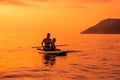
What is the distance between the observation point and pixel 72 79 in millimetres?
22422

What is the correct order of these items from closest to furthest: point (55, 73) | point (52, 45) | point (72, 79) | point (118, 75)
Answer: point (72, 79) < point (118, 75) < point (55, 73) < point (52, 45)

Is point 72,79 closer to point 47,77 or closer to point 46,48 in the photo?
point 47,77

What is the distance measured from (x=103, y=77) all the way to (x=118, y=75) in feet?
5.20

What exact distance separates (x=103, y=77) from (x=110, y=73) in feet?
7.57

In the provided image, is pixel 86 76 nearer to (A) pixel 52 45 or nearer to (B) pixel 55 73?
(B) pixel 55 73

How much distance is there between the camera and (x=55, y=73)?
83.7 ft

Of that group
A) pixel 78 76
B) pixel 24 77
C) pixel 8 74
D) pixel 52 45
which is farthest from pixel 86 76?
pixel 52 45

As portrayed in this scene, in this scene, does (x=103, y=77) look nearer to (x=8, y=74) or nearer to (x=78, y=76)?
(x=78, y=76)

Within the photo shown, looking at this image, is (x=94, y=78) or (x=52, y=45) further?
(x=52, y=45)

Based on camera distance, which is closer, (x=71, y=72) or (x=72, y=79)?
(x=72, y=79)

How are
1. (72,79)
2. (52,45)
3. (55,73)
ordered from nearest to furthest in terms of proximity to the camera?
1. (72,79)
2. (55,73)
3. (52,45)

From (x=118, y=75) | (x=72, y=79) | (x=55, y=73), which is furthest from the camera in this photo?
(x=55, y=73)

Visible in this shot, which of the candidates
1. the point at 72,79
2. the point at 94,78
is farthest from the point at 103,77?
the point at 72,79

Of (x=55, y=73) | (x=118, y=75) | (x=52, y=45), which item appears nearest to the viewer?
(x=118, y=75)
